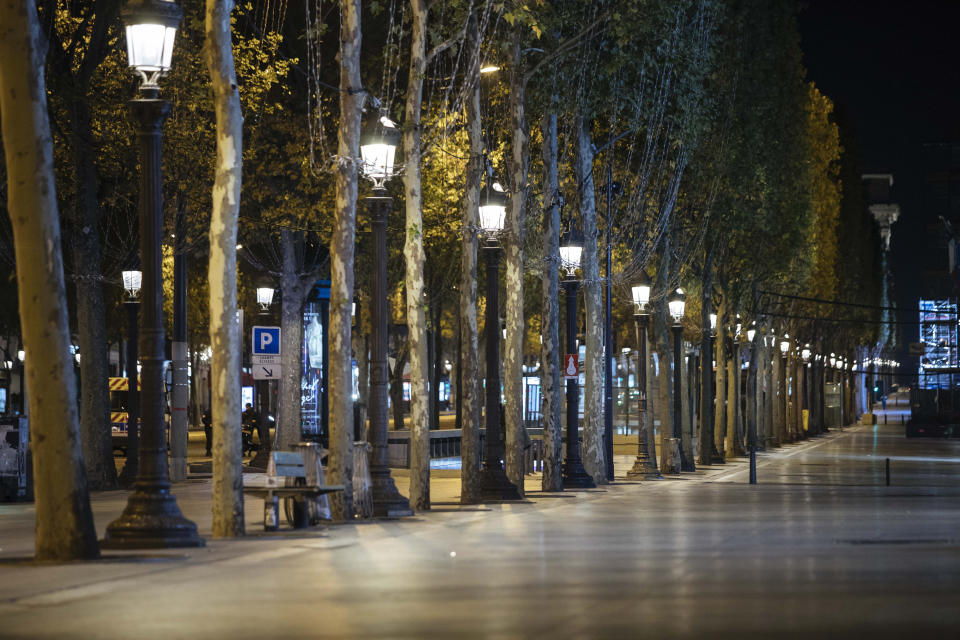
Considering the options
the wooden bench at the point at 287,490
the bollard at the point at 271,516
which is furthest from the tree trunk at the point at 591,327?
the bollard at the point at 271,516

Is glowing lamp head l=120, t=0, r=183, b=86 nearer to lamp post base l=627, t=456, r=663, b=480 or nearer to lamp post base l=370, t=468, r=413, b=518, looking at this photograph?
lamp post base l=370, t=468, r=413, b=518

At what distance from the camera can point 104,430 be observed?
31719 millimetres

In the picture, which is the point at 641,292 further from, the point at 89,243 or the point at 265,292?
the point at 89,243

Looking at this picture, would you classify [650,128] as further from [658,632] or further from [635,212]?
[658,632]

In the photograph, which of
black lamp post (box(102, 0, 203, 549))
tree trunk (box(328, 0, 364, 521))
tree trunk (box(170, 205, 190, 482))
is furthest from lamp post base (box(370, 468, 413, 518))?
tree trunk (box(170, 205, 190, 482))

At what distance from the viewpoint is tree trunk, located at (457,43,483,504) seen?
27.5 meters

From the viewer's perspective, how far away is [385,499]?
78.0ft

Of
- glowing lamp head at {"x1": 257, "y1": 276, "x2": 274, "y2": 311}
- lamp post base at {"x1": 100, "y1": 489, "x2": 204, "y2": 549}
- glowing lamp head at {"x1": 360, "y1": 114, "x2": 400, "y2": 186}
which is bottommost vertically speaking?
lamp post base at {"x1": 100, "y1": 489, "x2": 204, "y2": 549}

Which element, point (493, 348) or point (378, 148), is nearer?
point (378, 148)

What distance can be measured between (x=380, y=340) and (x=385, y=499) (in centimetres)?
237

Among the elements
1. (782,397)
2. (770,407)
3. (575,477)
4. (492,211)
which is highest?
(492,211)

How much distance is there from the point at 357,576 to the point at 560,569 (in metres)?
2.08

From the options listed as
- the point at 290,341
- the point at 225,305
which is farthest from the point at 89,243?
the point at 225,305

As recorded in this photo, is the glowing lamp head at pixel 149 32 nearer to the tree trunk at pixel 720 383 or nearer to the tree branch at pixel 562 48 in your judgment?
the tree branch at pixel 562 48
